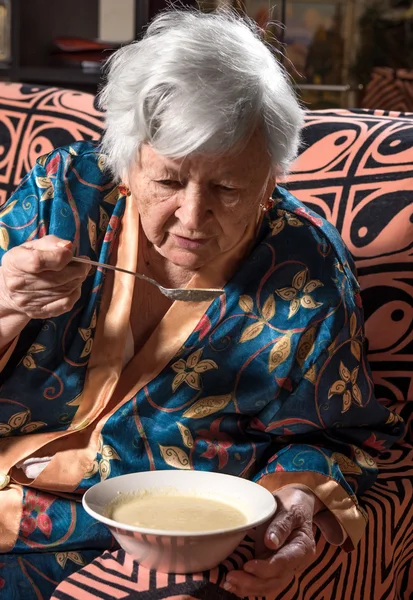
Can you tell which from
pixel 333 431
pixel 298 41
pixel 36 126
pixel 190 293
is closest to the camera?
pixel 190 293

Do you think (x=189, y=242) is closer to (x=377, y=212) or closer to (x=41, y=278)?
(x=41, y=278)

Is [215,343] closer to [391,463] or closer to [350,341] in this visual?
[350,341]

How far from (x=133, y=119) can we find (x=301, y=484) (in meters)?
0.58

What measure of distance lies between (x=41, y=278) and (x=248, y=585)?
18.5 inches

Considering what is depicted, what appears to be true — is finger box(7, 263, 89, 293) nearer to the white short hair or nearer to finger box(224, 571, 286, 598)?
the white short hair

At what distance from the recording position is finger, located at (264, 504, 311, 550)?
1158 millimetres

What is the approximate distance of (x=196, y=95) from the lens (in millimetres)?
1183

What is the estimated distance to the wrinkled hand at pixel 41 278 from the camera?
1081mm

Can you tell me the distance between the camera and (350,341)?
1.43 metres

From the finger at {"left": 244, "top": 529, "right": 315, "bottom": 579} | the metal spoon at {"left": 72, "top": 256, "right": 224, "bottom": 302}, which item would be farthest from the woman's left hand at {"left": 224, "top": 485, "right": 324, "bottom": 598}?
the metal spoon at {"left": 72, "top": 256, "right": 224, "bottom": 302}

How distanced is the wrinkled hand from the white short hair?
214mm

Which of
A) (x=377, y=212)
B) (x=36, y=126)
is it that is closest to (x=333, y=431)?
(x=377, y=212)

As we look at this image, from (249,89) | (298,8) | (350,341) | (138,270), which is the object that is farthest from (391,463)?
(298,8)

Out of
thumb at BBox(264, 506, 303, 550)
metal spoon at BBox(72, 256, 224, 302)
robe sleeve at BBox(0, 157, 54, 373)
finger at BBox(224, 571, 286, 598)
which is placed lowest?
finger at BBox(224, 571, 286, 598)
